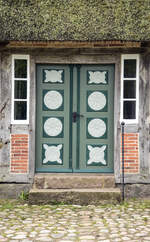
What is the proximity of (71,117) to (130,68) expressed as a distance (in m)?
1.43

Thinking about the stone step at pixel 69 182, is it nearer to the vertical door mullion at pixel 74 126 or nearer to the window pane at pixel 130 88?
the vertical door mullion at pixel 74 126

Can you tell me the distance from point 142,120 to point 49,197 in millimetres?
2230

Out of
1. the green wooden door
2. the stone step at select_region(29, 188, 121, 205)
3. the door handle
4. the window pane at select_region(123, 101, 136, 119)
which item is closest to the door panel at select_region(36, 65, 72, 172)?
the green wooden door

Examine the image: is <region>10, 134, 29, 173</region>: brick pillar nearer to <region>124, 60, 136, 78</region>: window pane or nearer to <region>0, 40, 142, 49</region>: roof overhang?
<region>0, 40, 142, 49</region>: roof overhang

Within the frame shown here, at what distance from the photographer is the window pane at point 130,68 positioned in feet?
26.0

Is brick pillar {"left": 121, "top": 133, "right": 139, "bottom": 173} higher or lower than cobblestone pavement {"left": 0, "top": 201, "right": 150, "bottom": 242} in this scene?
higher

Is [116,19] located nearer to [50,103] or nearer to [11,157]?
[50,103]

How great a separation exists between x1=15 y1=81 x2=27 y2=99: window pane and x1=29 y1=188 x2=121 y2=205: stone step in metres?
1.82

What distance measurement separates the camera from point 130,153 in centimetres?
782

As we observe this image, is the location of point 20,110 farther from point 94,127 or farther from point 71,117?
point 94,127

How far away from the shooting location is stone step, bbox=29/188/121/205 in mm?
7223

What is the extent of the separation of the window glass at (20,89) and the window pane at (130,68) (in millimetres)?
1891

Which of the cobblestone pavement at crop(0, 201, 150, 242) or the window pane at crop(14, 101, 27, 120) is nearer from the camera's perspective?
the cobblestone pavement at crop(0, 201, 150, 242)

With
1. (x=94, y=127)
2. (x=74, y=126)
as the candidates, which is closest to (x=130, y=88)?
(x=94, y=127)
